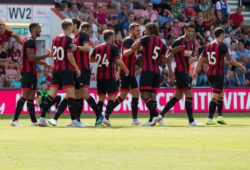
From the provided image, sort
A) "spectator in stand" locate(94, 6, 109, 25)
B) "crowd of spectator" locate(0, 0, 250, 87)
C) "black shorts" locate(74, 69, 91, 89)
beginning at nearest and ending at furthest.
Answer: "black shorts" locate(74, 69, 91, 89) < "crowd of spectator" locate(0, 0, 250, 87) < "spectator in stand" locate(94, 6, 109, 25)

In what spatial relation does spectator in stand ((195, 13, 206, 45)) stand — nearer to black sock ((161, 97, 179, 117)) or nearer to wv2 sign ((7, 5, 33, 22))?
wv2 sign ((7, 5, 33, 22))

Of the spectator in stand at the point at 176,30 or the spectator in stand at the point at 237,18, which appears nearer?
the spectator in stand at the point at 176,30

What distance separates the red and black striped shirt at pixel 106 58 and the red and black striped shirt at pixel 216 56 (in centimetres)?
235

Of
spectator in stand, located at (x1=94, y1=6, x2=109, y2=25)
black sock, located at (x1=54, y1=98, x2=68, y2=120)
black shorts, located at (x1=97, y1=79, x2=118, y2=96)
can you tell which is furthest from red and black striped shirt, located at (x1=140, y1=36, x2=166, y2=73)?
spectator in stand, located at (x1=94, y1=6, x2=109, y2=25)

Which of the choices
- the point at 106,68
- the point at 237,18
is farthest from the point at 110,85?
the point at 237,18

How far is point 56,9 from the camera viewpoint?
32.5m

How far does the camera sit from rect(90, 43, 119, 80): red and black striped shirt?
70.3 ft

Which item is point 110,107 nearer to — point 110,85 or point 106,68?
point 110,85

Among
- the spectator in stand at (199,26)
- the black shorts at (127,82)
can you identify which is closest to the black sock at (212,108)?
the black shorts at (127,82)

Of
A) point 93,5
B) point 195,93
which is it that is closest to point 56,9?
point 93,5

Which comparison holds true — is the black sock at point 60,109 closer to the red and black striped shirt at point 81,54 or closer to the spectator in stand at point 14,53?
the red and black striped shirt at point 81,54

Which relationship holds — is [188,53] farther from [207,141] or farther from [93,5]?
[93,5]

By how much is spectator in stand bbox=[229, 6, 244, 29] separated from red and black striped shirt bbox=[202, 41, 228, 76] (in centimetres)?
1593

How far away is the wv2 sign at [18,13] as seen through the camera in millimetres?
31812
